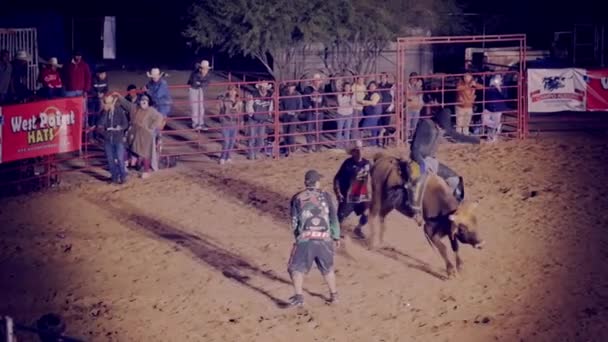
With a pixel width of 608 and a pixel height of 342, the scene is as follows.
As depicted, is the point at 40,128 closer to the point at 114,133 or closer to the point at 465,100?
the point at 114,133

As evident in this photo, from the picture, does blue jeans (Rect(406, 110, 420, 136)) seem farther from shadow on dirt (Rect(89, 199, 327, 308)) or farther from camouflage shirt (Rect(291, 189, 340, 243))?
camouflage shirt (Rect(291, 189, 340, 243))

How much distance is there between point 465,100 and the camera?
63.6ft

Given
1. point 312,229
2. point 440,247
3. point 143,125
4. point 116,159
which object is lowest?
point 440,247

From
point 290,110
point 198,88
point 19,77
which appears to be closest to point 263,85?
point 290,110

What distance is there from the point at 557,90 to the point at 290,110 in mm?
5896

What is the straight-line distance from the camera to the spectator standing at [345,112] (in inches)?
733

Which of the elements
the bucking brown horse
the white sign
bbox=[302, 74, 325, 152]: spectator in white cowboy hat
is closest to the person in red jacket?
bbox=[302, 74, 325, 152]: spectator in white cowboy hat

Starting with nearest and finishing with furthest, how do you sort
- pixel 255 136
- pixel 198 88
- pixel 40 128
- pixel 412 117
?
pixel 40 128
pixel 255 136
pixel 412 117
pixel 198 88

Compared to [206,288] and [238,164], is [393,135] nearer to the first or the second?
[238,164]

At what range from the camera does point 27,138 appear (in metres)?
15.3

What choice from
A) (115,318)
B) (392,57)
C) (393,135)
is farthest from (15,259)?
(392,57)

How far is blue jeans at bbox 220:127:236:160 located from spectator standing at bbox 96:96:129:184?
213 cm

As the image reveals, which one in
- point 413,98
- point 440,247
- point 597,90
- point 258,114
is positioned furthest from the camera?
point 597,90

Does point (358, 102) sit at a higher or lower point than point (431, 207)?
higher
